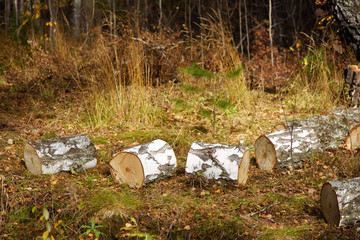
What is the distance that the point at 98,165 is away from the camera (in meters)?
4.00

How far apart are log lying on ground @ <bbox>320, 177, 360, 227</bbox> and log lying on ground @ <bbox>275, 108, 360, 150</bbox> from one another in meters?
1.28

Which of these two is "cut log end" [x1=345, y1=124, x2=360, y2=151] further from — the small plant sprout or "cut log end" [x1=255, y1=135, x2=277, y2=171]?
the small plant sprout

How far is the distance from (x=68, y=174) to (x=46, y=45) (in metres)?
4.34

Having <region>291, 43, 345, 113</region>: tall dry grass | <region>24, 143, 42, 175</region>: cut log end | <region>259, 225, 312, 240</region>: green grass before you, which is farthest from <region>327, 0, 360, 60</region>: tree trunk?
<region>24, 143, 42, 175</region>: cut log end

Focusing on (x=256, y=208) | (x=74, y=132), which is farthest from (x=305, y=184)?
(x=74, y=132)

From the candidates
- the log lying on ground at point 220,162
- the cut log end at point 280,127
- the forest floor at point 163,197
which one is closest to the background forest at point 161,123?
the forest floor at point 163,197

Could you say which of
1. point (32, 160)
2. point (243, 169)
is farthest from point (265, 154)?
point (32, 160)

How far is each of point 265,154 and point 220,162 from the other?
70cm

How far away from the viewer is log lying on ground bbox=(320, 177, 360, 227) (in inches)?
108

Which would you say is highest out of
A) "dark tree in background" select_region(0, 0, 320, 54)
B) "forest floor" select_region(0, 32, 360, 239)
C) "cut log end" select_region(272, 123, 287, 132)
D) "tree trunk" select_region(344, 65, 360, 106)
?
"dark tree in background" select_region(0, 0, 320, 54)

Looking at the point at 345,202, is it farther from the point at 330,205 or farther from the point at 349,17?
the point at 349,17

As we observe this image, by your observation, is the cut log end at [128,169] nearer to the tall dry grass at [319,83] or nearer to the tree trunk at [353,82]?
the tall dry grass at [319,83]

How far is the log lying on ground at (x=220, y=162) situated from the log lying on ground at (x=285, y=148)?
1.32 feet

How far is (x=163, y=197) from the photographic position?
331 centimetres
